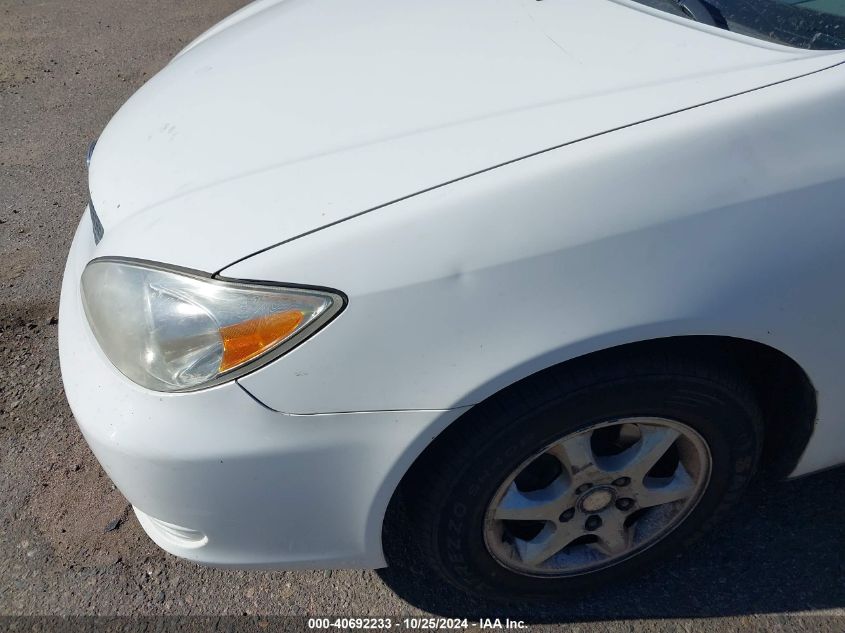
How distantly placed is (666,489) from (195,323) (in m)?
1.15

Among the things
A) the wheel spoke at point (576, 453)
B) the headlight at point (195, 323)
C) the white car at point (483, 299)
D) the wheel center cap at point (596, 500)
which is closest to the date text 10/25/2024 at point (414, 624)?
the white car at point (483, 299)

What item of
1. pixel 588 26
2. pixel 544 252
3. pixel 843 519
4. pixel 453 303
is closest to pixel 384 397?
pixel 453 303

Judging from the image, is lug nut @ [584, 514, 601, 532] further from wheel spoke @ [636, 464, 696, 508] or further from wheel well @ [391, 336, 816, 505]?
wheel well @ [391, 336, 816, 505]

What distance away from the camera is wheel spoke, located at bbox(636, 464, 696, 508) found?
1805 millimetres

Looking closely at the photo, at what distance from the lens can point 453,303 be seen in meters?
1.38

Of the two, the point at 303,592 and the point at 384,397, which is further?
the point at 303,592

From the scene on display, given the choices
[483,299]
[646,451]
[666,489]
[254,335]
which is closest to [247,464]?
[254,335]

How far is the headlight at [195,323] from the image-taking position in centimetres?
141

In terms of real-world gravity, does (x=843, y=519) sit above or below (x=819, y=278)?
below

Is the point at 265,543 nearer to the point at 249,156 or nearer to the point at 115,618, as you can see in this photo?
the point at 115,618

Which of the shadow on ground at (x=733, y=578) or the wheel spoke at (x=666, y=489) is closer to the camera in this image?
the wheel spoke at (x=666, y=489)

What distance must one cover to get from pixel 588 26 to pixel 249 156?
2.87ft

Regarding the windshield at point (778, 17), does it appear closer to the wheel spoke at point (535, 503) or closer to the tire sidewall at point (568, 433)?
the tire sidewall at point (568, 433)

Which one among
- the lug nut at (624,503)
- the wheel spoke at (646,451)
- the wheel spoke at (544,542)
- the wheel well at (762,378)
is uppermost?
the wheel well at (762,378)
